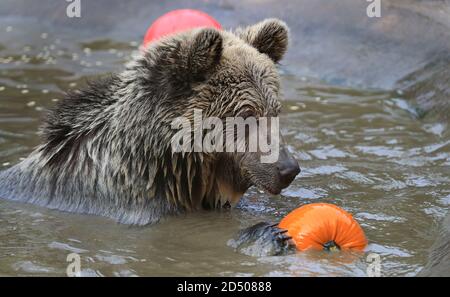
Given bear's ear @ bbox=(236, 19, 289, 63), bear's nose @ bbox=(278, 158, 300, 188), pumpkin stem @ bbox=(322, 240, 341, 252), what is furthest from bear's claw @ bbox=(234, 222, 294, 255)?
bear's ear @ bbox=(236, 19, 289, 63)

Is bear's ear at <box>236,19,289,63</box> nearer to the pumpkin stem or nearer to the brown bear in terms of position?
the brown bear

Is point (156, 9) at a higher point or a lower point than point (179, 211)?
higher

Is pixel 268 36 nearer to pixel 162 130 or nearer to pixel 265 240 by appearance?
pixel 162 130

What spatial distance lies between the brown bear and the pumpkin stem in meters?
0.68

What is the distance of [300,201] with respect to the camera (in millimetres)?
7754

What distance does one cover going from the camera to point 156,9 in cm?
1568

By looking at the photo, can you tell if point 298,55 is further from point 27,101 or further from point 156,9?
point 27,101

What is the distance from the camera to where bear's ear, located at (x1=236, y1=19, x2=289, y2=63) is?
739 centimetres

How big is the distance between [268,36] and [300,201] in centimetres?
161

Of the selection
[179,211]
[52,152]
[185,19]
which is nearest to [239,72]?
[179,211]

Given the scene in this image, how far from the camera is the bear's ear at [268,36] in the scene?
739 cm

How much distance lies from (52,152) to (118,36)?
8.29m

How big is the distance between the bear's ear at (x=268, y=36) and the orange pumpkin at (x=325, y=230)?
178 cm

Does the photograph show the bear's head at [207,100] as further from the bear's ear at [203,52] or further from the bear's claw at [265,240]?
the bear's claw at [265,240]
